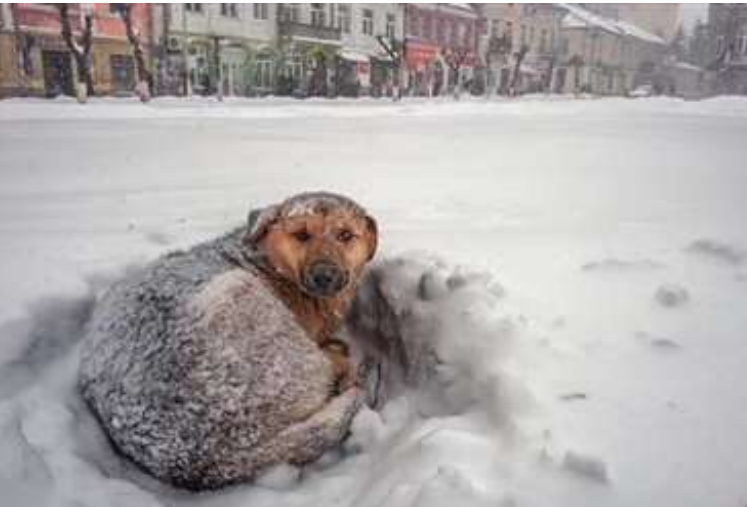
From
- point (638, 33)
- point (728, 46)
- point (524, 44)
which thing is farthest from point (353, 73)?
point (728, 46)

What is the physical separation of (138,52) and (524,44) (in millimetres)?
3248

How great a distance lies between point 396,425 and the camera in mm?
1905

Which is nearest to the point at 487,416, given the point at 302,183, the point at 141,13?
the point at 302,183

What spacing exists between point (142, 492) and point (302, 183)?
2.07 meters

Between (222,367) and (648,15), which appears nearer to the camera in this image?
(222,367)

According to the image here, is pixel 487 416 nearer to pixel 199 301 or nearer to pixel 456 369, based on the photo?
pixel 456 369

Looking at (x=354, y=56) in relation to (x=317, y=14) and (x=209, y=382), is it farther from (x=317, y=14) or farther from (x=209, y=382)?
(x=209, y=382)

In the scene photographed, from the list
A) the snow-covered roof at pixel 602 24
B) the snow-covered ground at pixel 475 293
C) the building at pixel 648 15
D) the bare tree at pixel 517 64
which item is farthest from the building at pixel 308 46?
the building at pixel 648 15

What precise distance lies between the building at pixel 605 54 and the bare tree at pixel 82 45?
3.66 m

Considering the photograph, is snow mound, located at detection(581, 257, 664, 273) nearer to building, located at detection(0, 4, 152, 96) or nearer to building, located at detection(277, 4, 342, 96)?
building, located at detection(0, 4, 152, 96)

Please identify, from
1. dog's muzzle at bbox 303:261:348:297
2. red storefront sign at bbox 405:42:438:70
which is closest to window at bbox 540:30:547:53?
red storefront sign at bbox 405:42:438:70

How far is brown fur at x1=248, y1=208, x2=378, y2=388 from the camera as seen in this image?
202 centimetres

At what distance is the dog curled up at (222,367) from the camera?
1584 millimetres

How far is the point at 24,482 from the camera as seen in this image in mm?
1592
